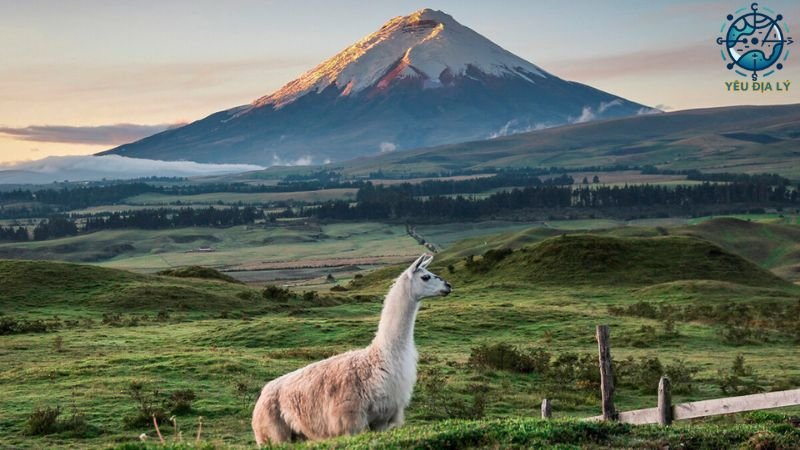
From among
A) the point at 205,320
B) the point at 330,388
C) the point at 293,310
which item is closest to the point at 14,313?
Answer: the point at 205,320

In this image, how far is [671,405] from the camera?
49.9 feet

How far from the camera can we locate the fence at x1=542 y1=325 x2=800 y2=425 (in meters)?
13.8

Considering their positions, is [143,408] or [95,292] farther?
[95,292]

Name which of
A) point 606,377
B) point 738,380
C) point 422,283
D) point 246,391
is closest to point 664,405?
point 606,377

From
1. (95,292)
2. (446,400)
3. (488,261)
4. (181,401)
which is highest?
(181,401)

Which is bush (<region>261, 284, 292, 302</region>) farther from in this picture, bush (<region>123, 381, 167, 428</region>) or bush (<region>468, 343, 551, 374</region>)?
bush (<region>123, 381, 167, 428</region>)

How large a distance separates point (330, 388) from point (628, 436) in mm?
4726

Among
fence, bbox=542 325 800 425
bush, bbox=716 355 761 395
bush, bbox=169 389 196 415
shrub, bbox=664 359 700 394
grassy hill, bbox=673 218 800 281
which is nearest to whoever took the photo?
fence, bbox=542 325 800 425

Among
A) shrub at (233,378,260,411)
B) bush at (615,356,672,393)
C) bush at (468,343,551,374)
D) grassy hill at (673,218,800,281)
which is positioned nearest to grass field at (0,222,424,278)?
grassy hill at (673,218,800,281)

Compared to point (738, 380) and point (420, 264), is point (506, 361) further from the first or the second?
point (420, 264)

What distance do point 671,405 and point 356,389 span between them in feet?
17.7

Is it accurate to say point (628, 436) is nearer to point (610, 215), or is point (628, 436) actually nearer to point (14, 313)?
point (14, 313)

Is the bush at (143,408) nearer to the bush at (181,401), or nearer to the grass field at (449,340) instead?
the grass field at (449,340)

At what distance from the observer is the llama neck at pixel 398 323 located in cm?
1486
